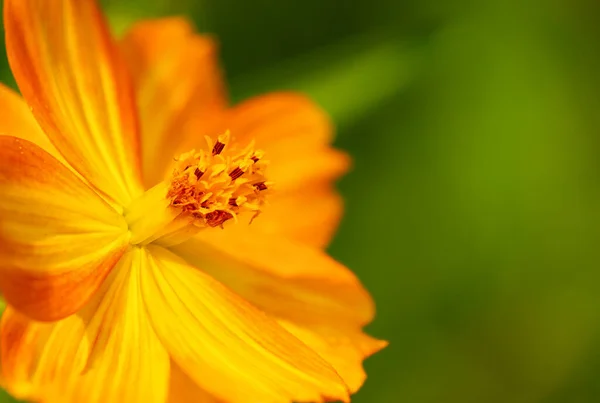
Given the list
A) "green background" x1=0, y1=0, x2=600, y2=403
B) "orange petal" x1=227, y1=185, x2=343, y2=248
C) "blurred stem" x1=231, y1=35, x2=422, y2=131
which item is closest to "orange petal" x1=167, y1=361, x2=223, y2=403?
"orange petal" x1=227, y1=185, x2=343, y2=248

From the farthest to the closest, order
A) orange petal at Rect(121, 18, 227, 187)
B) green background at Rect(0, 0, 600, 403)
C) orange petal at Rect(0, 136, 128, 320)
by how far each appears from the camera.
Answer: green background at Rect(0, 0, 600, 403) < orange petal at Rect(121, 18, 227, 187) < orange petal at Rect(0, 136, 128, 320)

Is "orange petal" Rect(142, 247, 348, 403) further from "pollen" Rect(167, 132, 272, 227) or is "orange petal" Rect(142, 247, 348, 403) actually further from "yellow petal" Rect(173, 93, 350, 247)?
"yellow petal" Rect(173, 93, 350, 247)

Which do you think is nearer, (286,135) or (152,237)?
(152,237)

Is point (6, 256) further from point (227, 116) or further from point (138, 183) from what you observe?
point (227, 116)

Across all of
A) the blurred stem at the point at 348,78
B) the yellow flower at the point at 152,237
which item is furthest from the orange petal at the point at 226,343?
the blurred stem at the point at 348,78

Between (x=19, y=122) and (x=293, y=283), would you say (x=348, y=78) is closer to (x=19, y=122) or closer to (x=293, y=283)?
(x=293, y=283)

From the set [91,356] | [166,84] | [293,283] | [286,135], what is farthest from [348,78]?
[91,356]

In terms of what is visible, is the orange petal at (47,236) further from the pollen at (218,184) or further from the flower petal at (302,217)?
the flower petal at (302,217)
